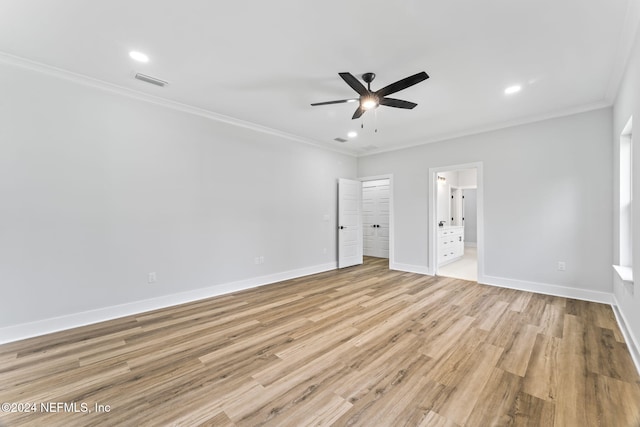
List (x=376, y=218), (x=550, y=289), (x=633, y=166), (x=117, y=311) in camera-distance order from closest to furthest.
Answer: (x=633, y=166) < (x=117, y=311) < (x=550, y=289) < (x=376, y=218)

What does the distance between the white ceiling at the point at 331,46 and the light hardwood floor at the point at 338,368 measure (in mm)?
2854

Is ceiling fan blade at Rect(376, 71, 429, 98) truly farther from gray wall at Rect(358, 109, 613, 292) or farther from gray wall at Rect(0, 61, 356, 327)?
gray wall at Rect(358, 109, 613, 292)

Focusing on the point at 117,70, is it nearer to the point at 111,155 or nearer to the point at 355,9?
the point at 111,155

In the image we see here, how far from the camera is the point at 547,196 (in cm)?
408

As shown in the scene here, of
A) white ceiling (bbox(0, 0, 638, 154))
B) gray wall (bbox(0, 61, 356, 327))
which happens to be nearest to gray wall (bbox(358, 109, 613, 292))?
white ceiling (bbox(0, 0, 638, 154))

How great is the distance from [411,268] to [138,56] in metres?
5.68

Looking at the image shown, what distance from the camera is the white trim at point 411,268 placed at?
5433 millimetres

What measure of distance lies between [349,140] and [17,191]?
16.3ft

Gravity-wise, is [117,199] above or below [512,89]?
below

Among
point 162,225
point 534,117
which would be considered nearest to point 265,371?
point 162,225

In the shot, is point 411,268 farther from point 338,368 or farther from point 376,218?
point 338,368

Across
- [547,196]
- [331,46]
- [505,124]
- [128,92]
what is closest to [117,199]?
[128,92]

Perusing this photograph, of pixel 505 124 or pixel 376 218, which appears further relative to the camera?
pixel 376 218

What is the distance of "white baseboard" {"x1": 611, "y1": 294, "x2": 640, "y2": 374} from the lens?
6.99ft
